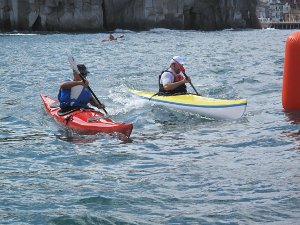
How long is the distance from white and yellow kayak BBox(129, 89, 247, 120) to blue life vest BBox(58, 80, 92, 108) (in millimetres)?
1992

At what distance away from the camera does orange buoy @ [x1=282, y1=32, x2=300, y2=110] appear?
1195cm

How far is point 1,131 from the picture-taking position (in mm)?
11148

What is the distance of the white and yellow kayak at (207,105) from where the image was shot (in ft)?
38.4

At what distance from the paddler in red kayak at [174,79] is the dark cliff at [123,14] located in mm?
50185

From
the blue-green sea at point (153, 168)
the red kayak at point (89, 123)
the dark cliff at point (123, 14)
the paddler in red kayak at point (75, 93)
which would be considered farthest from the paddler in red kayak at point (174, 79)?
the dark cliff at point (123, 14)

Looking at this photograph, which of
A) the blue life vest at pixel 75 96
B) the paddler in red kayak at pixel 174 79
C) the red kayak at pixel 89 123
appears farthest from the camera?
the paddler in red kayak at pixel 174 79

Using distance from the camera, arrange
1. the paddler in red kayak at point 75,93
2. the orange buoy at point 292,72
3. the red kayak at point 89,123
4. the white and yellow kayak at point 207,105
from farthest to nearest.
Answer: the orange buoy at point 292,72
the white and yellow kayak at point 207,105
the paddler in red kayak at point 75,93
the red kayak at point 89,123

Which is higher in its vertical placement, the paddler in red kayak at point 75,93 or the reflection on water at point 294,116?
the paddler in red kayak at point 75,93

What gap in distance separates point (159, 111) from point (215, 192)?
234 inches

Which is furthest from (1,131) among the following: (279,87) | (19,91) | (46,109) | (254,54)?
(254,54)

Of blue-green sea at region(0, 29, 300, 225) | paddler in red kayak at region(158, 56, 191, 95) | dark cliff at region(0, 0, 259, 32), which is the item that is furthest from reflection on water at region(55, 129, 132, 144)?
dark cliff at region(0, 0, 259, 32)

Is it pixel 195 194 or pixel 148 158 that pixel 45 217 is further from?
pixel 148 158

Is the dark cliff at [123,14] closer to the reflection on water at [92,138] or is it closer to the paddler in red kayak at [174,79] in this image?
the paddler in red kayak at [174,79]

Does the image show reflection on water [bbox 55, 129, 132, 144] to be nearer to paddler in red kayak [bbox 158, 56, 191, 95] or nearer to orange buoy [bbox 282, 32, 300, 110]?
paddler in red kayak [bbox 158, 56, 191, 95]
